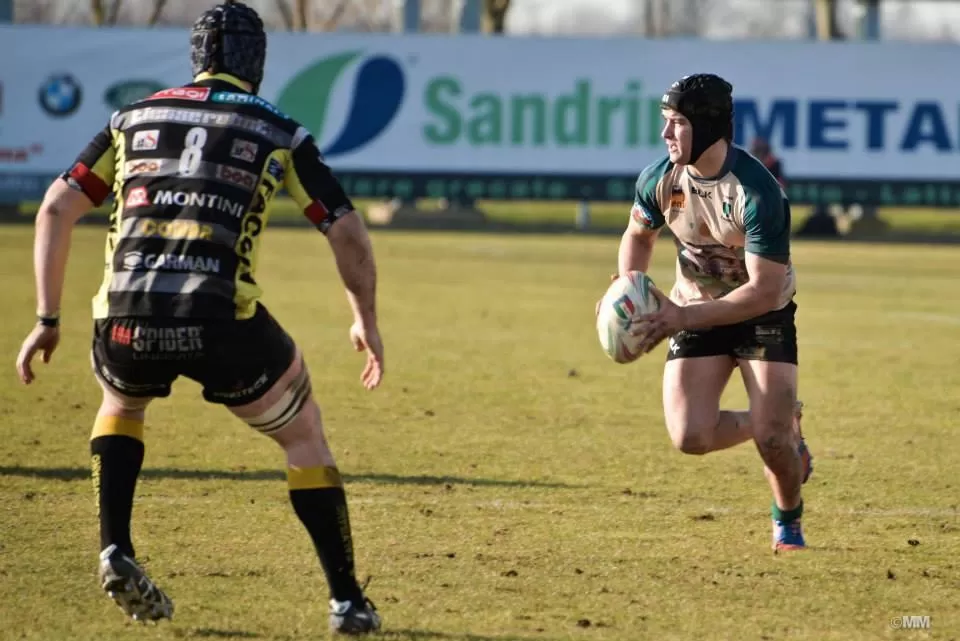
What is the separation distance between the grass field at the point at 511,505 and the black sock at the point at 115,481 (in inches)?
13.7

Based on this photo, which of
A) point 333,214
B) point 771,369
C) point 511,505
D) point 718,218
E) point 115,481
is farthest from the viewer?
point 511,505

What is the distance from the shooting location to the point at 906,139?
111 ft

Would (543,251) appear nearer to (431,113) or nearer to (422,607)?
(431,113)

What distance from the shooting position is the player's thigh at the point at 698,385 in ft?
24.0

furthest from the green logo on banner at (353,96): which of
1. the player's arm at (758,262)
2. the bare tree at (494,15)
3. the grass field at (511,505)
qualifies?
the player's arm at (758,262)

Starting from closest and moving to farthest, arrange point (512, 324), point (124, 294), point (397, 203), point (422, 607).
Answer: point (124, 294)
point (422, 607)
point (512, 324)
point (397, 203)

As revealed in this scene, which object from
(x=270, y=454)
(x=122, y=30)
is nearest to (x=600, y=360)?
(x=270, y=454)

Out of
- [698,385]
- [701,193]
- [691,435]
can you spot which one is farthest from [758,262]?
[691,435]

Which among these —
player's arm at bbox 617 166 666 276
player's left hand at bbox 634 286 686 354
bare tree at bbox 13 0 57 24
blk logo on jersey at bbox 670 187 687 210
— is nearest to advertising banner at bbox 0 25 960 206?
player's arm at bbox 617 166 666 276

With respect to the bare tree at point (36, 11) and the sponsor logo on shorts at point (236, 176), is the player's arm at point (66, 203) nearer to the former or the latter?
the sponsor logo on shorts at point (236, 176)

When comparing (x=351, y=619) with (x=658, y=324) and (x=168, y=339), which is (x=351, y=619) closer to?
(x=168, y=339)

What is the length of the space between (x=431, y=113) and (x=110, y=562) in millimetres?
28904

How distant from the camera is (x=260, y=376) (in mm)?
5527

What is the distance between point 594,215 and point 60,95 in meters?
13.5
